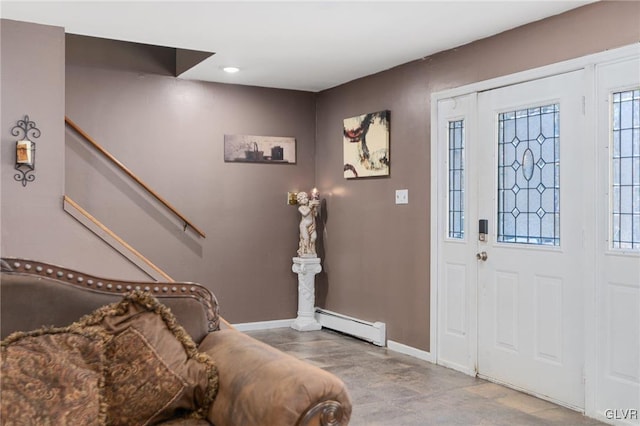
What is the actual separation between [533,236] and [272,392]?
2580 mm

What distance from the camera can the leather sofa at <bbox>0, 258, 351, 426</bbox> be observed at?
1882 millimetres

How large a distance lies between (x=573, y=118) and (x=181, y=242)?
3.59 meters

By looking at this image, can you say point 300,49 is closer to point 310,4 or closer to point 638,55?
point 310,4

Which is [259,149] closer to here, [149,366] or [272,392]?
[149,366]

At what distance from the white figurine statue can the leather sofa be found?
3.56 meters

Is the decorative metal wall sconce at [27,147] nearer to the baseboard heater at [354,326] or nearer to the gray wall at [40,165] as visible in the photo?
the gray wall at [40,165]

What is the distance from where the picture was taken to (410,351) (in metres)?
4.98

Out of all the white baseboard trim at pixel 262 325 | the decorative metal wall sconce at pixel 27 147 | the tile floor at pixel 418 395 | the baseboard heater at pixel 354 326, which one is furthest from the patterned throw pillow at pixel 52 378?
the white baseboard trim at pixel 262 325

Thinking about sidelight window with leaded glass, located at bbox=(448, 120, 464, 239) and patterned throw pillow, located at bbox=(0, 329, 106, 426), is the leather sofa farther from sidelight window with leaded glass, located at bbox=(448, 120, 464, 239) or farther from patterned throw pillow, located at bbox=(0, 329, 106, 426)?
sidelight window with leaded glass, located at bbox=(448, 120, 464, 239)

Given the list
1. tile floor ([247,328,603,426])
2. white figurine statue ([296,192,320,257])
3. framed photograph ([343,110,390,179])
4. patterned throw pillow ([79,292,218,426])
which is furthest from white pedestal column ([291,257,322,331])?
patterned throw pillow ([79,292,218,426])

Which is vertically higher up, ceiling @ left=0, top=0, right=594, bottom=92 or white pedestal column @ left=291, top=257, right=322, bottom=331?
ceiling @ left=0, top=0, right=594, bottom=92

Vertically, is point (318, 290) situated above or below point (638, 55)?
below

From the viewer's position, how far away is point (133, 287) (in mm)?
2336

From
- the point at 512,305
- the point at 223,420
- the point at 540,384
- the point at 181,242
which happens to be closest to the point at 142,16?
the point at 181,242
